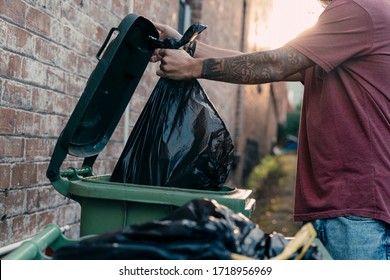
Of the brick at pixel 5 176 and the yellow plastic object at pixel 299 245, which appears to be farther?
the brick at pixel 5 176

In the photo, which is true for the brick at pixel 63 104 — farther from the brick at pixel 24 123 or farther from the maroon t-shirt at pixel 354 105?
the maroon t-shirt at pixel 354 105

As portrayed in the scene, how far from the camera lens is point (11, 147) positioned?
2736 mm

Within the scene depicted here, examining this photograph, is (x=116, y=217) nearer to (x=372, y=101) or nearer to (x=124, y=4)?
(x=372, y=101)

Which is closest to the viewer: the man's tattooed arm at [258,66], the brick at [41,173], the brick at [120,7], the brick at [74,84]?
the man's tattooed arm at [258,66]

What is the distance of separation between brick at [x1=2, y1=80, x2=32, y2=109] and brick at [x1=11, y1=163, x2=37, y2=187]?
0.99 feet

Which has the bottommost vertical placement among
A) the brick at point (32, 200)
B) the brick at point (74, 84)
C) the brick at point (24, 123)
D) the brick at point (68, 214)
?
the brick at point (68, 214)

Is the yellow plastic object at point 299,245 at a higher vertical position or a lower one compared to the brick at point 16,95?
lower

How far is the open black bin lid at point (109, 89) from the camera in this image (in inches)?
86.7

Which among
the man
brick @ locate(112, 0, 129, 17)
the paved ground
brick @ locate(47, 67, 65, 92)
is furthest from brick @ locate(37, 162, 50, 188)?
the paved ground

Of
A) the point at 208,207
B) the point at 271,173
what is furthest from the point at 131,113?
the point at 271,173

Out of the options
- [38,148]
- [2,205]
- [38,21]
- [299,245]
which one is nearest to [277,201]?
[38,148]

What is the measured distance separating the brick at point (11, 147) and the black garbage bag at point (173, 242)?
1317 mm

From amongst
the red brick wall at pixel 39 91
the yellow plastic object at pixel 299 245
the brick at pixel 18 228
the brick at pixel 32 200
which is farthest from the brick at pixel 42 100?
the yellow plastic object at pixel 299 245

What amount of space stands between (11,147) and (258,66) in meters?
1.24
